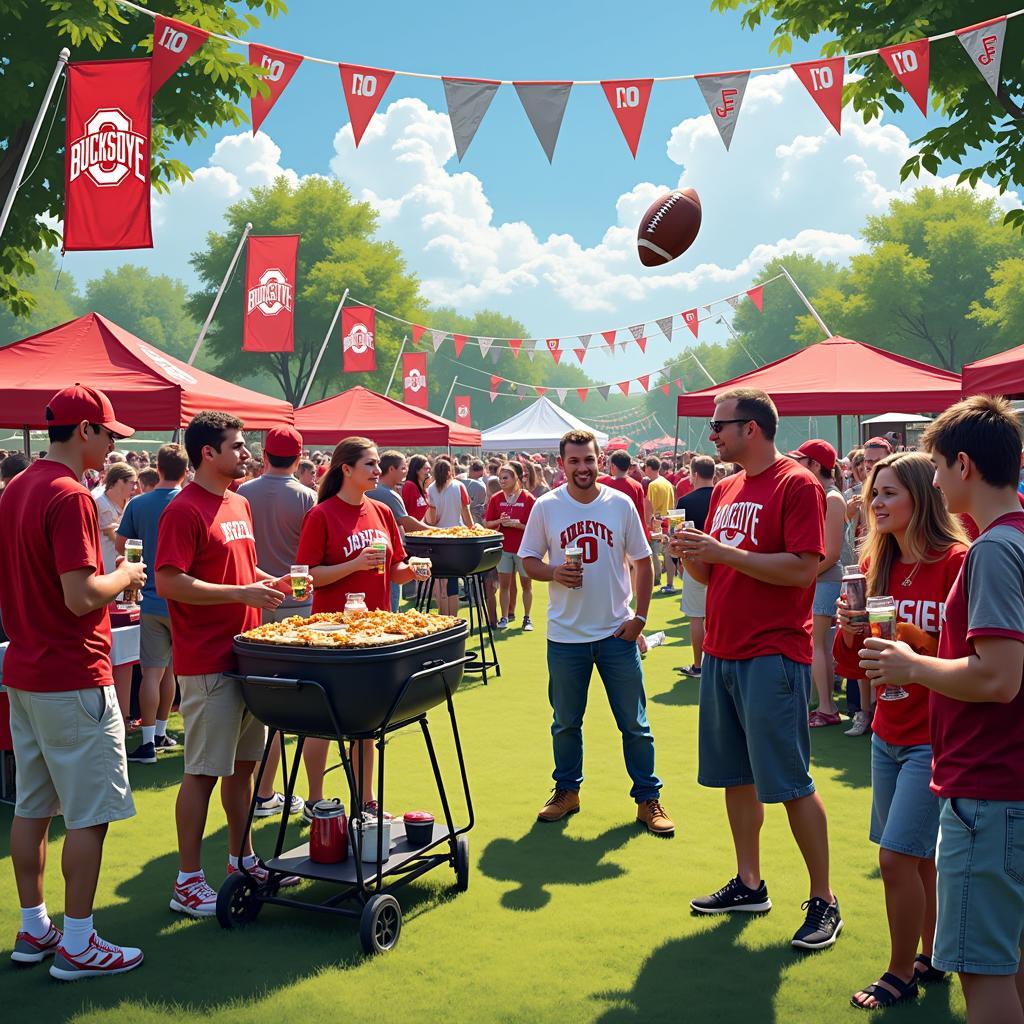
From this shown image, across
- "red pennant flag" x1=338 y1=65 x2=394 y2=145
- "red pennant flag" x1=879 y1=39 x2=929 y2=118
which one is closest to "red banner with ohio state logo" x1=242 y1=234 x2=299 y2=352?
"red pennant flag" x1=338 y1=65 x2=394 y2=145

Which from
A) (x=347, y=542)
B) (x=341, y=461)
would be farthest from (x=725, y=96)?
(x=347, y=542)

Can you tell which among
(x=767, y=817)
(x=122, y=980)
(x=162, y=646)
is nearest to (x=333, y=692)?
(x=122, y=980)

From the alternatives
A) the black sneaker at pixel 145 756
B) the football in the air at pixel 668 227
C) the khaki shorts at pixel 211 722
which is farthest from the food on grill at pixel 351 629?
the football in the air at pixel 668 227

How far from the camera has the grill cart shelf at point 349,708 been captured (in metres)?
4.14

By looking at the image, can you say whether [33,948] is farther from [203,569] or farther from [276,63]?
[276,63]

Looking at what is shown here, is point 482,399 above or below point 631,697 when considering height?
above

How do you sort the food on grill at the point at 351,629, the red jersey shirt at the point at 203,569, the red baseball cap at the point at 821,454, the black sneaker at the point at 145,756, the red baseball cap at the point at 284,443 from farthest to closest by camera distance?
the black sneaker at the point at 145,756, the red baseball cap at the point at 821,454, the red baseball cap at the point at 284,443, the red jersey shirt at the point at 203,569, the food on grill at the point at 351,629

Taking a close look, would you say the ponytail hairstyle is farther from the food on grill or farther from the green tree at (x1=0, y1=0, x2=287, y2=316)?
the green tree at (x1=0, y1=0, x2=287, y2=316)

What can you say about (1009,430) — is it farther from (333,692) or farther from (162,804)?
(162,804)

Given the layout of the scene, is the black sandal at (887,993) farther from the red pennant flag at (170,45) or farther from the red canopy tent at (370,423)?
the red canopy tent at (370,423)

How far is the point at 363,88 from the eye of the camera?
10.3m

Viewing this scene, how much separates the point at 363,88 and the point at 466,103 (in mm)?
1111

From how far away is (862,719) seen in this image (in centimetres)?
775

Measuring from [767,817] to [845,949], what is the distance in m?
1.85
